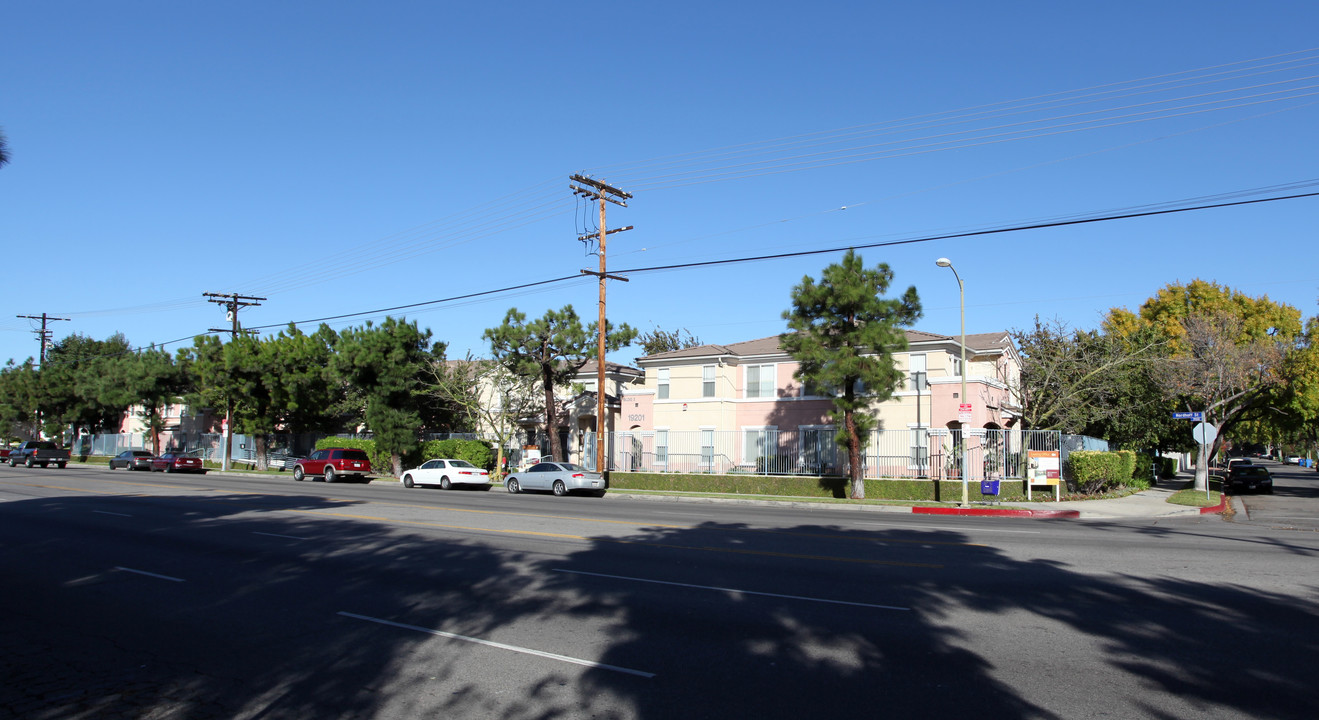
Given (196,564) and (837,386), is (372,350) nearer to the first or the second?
(837,386)

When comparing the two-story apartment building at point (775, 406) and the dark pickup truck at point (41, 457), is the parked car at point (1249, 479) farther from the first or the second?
the dark pickup truck at point (41, 457)

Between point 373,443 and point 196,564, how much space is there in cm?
3588

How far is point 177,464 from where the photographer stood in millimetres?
49062

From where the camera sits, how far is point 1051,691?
614cm

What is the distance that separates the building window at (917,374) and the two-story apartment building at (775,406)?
0.04 meters

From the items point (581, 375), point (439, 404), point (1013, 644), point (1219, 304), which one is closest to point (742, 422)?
point (581, 375)

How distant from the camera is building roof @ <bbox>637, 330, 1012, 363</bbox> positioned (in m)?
36.1

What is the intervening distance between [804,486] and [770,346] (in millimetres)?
10579

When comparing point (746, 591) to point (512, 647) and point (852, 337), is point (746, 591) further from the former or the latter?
point (852, 337)

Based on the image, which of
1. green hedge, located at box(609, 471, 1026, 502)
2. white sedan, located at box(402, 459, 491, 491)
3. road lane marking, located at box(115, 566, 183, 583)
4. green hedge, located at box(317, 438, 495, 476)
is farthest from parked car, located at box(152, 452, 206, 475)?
road lane marking, located at box(115, 566, 183, 583)

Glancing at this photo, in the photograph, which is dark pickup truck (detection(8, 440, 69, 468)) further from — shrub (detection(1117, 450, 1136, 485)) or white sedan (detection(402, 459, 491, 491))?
shrub (detection(1117, 450, 1136, 485))

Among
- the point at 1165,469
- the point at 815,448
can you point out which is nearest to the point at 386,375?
the point at 815,448

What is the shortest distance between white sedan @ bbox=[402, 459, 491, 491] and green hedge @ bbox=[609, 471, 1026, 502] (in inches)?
227

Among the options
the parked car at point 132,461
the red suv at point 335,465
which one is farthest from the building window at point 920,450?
the parked car at point 132,461
